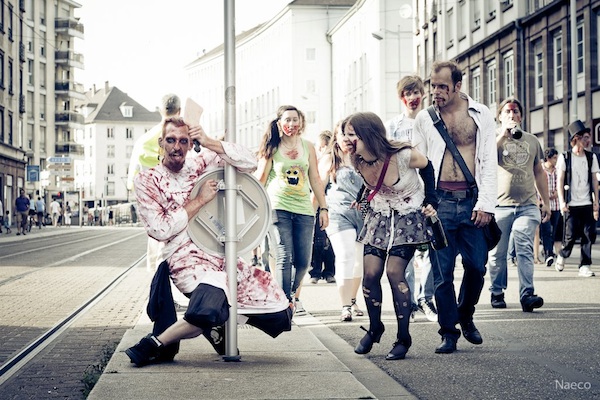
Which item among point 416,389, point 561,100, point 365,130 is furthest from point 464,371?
point 561,100

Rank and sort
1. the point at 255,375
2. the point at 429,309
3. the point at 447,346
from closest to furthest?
1. the point at 255,375
2. the point at 447,346
3. the point at 429,309

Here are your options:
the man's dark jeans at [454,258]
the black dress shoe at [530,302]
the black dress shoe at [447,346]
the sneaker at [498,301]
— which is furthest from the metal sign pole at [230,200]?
the sneaker at [498,301]

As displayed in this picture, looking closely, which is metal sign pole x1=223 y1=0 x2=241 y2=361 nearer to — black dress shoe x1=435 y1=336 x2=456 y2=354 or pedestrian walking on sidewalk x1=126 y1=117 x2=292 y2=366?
pedestrian walking on sidewalk x1=126 y1=117 x2=292 y2=366

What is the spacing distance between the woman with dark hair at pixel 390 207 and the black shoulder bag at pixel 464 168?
1.29 ft

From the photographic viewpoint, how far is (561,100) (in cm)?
3384

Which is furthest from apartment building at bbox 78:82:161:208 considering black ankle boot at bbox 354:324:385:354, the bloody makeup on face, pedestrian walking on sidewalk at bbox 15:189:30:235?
black ankle boot at bbox 354:324:385:354

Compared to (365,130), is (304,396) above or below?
below

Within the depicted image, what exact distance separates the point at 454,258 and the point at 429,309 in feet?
6.56

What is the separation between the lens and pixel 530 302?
8.95 meters

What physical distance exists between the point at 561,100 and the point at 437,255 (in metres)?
28.3

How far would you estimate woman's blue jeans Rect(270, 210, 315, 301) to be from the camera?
345 inches

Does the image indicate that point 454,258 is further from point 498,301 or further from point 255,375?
point 498,301

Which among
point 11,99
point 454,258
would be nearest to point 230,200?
point 454,258

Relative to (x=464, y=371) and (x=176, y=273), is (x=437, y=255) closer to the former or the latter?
(x=464, y=371)
